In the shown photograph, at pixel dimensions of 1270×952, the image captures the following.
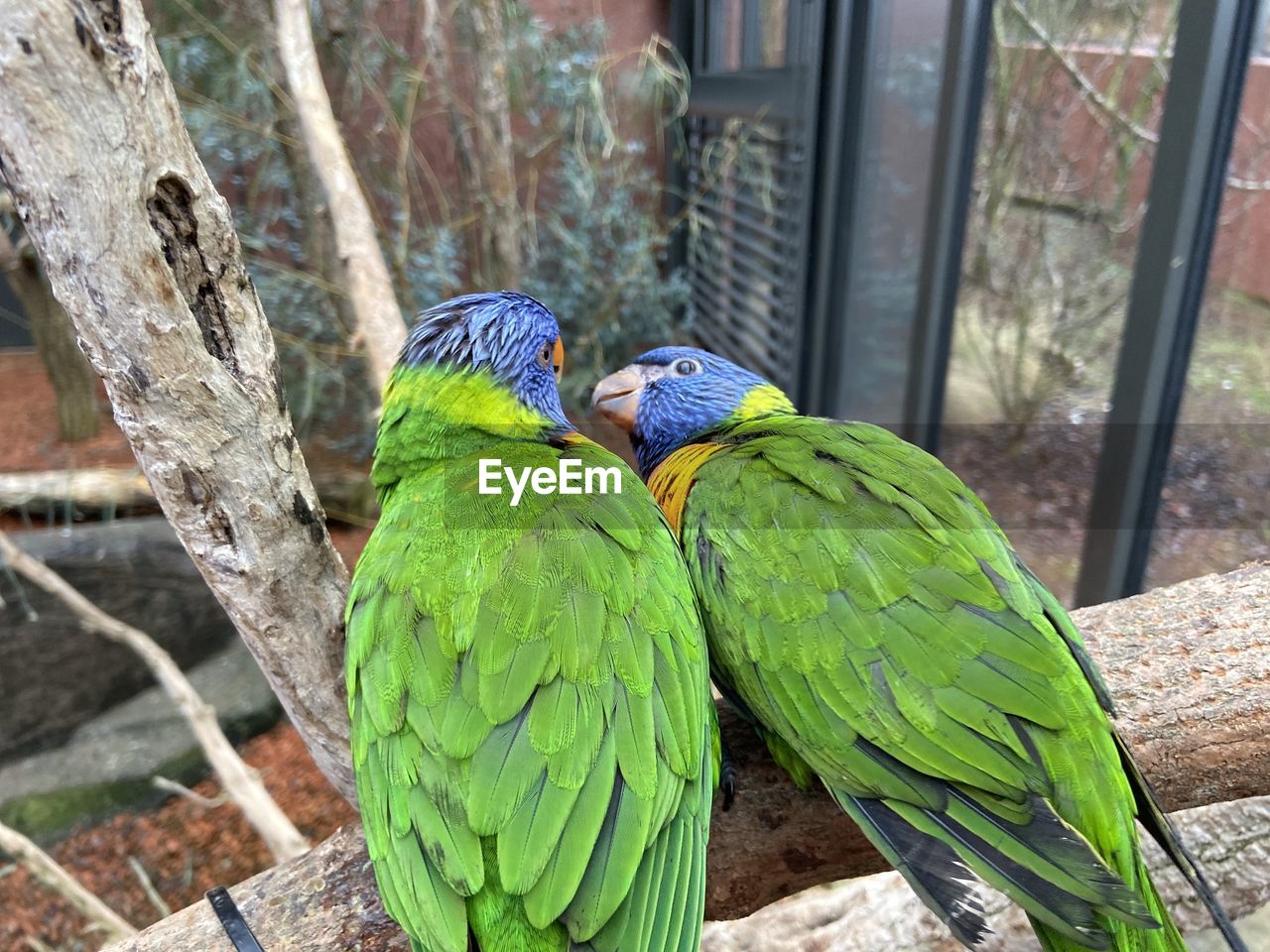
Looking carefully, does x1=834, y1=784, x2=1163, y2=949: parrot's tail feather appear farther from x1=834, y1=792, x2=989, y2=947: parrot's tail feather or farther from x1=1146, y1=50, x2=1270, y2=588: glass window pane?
x1=1146, y1=50, x2=1270, y2=588: glass window pane

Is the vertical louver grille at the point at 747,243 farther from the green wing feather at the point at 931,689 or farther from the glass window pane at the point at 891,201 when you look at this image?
the green wing feather at the point at 931,689

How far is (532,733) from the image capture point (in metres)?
0.89

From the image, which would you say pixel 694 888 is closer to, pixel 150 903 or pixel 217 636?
pixel 150 903

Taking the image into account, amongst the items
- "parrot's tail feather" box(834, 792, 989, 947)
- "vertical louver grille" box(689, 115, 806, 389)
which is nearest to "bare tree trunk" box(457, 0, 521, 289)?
"vertical louver grille" box(689, 115, 806, 389)

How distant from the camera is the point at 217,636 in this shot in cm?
330

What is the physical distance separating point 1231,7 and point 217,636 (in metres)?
3.88

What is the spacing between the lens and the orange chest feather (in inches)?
52.2

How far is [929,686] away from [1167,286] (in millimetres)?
1802

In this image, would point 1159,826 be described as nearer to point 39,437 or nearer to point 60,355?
point 60,355

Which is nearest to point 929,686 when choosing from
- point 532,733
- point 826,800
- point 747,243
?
point 826,800

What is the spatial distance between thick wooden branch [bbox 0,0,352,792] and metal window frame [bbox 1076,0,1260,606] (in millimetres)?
2239

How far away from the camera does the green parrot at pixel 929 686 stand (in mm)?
916

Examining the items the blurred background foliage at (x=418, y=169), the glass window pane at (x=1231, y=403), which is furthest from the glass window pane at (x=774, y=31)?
the glass window pane at (x=1231, y=403)

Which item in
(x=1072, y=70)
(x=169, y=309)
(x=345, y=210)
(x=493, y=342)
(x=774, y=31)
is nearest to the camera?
(x=169, y=309)
